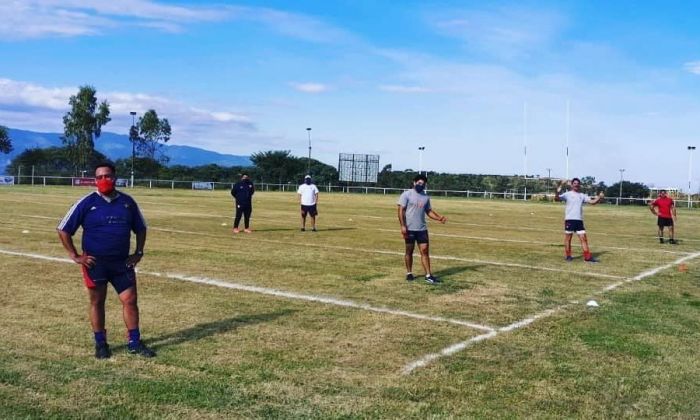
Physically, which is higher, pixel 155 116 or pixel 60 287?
pixel 155 116

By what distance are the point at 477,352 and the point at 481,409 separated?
5.59ft

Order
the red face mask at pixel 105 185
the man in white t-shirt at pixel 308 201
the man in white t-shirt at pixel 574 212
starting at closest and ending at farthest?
1. the red face mask at pixel 105 185
2. the man in white t-shirt at pixel 574 212
3. the man in white t-shirt at pixel 308 201

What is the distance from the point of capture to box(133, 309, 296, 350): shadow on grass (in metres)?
7.16

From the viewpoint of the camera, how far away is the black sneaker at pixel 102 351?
6477mm

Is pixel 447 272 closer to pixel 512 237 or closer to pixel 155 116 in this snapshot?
pixel 512 237

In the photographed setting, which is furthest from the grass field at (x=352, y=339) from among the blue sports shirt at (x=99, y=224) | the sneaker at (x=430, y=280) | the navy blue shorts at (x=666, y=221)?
the navy blue shorts at (x=666, y=221)

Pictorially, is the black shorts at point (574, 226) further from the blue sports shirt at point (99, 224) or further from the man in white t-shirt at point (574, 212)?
the blue sports shirt at point (99, 224)

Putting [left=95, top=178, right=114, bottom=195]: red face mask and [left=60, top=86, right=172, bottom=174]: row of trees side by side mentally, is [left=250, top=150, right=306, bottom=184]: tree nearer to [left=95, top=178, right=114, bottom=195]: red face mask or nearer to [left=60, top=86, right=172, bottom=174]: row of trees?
[left=60, top=86, right=172, bottom=174]: row of trees

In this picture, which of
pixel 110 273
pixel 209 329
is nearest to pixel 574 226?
pixel 209 329

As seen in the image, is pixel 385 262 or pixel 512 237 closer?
pixel 385 262

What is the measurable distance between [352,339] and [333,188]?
7598cm

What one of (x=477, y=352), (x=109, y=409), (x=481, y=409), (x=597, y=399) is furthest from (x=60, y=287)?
(x=597, y=399)

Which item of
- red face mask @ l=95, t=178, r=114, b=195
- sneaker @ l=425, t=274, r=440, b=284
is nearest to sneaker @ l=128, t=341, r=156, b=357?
red face mask @ l=95, t=178, r=114, b=195

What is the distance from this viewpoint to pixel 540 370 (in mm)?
6547
